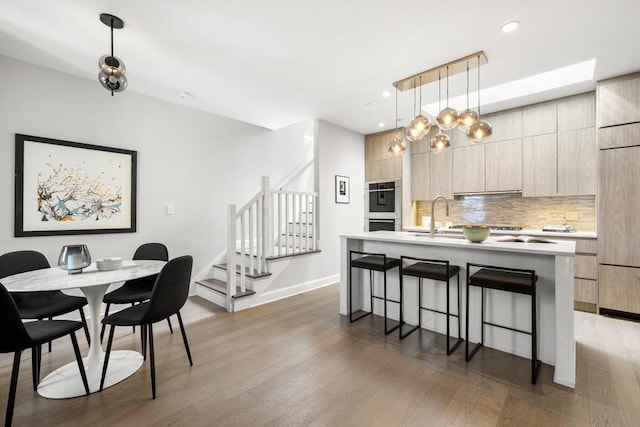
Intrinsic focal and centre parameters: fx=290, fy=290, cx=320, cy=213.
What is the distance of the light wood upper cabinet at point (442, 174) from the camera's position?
4906 mm

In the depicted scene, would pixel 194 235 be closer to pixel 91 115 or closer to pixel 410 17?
pixel 91 115

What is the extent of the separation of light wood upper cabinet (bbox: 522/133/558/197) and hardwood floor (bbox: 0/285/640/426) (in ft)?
6.13

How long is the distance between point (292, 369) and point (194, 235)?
2713 mm

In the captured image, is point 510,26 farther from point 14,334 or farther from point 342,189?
point 14,334

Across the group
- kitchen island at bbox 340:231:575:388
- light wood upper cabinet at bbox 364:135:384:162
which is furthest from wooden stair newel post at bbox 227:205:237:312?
light wood upper cabinet at bbox 364:135:384:162

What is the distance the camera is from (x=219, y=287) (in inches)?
155

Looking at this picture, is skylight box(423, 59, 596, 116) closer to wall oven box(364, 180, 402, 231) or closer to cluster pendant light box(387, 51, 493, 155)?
cluster pendant light box(387, 51, 493, 155)

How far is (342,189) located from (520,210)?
282cm

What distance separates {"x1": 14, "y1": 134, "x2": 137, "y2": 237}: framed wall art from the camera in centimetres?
292

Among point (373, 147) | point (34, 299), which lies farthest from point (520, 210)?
point (34, 299)

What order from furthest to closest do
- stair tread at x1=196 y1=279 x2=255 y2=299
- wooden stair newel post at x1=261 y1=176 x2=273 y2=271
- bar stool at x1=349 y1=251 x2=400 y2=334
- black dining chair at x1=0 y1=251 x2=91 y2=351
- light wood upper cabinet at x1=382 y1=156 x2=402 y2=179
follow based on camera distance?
light wood upper cabinet at x1=382 y1=156 x2=402 y2=179, wooden stair newel post at x1=261 y1=176 x2=273 y2=271, stair tread at x1=196 y1=279 x2=255 y2=299, bar stool at x1=349 y1=251 x2=400 y2=334, black dining chair at x1=0 y1=251 x2=91 y2=351

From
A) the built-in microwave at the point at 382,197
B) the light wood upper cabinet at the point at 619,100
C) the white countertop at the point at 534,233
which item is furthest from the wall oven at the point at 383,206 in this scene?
the light wood upper cabinet at the point at 619,100

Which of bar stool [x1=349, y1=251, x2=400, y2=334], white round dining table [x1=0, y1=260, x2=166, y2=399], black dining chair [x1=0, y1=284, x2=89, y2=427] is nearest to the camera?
black dining chair [x1=0, y1=284, x2=89, y2=427]

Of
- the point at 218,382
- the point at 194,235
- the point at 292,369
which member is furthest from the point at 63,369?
the point at 194,235
